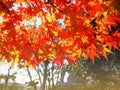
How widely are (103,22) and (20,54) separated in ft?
6.37

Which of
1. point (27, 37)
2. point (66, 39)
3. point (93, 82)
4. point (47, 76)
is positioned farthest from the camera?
point (47, 76)

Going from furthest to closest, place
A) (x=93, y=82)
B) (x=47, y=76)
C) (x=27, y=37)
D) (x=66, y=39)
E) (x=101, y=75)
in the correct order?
(x=47, y=76), (x=93, y=82), (x=101, y=75), (x=27, y=37), (x=66, y=39)

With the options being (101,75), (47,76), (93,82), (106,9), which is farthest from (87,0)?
(47,76)

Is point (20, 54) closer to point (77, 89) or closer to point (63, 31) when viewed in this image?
point (63, 31)

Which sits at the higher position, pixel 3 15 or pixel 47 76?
pixel 47 76

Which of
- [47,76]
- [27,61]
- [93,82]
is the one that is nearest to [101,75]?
[93,82]

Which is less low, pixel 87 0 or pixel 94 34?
pixel 87 0

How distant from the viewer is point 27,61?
19.8 ft

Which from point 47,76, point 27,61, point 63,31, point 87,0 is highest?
point 47,76

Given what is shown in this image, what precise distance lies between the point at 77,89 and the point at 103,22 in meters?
28.8

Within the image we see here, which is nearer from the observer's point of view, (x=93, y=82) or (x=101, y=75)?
(x=101, y=75)

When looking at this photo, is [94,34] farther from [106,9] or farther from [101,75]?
[101,75]

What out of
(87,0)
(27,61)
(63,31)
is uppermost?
(87,0)

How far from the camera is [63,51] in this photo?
5.49m
